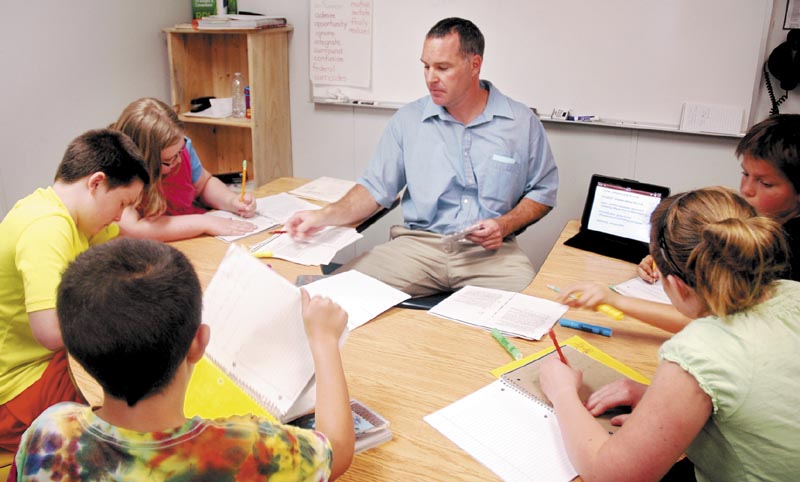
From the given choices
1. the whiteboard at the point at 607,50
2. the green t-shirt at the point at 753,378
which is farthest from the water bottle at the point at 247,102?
the green t-shirt at the point at 753,378

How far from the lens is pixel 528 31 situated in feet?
9.45

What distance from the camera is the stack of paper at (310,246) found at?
199 centimetres

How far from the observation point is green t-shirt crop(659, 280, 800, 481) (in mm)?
947

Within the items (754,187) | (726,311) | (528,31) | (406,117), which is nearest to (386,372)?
(726,311)

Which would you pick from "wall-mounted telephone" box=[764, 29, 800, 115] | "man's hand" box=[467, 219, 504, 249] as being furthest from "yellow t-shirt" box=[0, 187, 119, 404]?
"wall-mounted telephone" box=[764, 29, 800, 115]

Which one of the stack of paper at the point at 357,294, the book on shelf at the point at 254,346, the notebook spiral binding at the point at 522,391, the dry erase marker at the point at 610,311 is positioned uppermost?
the book on shelf at the point at 254,346

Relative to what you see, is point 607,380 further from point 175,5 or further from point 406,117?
point 175,5

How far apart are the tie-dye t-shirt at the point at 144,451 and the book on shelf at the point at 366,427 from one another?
29 centimetres

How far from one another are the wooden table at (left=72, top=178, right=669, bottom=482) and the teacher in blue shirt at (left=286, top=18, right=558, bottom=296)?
1.70ft

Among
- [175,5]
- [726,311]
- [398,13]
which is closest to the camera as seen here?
[726,311]

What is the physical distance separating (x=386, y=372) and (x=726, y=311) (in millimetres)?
695

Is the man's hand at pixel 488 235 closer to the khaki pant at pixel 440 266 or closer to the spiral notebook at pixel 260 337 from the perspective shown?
the khaki pant at pixel 440 266

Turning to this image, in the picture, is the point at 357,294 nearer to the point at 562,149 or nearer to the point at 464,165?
the point at 464,165

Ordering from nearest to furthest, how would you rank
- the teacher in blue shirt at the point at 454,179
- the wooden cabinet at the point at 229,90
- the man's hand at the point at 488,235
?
the man's hand at the point at 488,235
the teacher in blue shirt at the point at 454,179
the wooden cabinet at the point at 229,90
